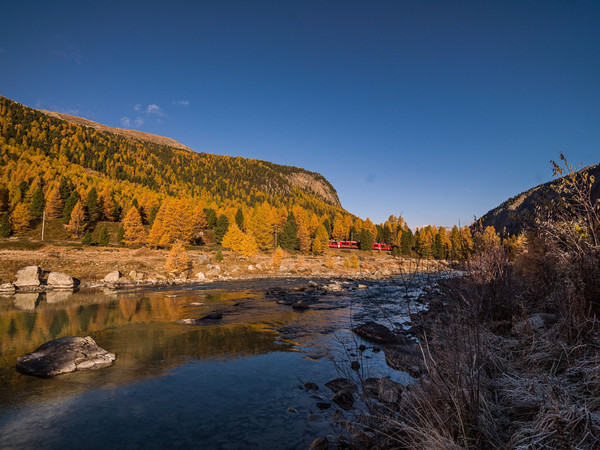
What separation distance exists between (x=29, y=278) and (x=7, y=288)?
298cm

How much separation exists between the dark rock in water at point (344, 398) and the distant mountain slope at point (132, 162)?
110168 mm

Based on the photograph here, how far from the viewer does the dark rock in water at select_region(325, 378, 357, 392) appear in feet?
26.5

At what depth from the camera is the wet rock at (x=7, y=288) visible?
2687cm

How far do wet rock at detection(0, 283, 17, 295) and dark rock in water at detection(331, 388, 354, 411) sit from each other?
3328 cm

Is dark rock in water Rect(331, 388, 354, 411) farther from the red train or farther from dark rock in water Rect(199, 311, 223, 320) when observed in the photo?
the red train

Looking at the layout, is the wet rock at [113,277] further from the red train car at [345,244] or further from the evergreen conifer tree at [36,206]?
the red train car at [345,244]

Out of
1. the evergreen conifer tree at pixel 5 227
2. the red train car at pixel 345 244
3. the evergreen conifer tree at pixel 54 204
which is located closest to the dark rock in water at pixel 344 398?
the evergreen conifer tree at pixel 5 227

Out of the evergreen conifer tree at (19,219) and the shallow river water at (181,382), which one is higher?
the evergreen conifer tree at (19,219)

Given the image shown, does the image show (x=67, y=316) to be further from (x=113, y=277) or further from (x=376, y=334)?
(x=113, y=277)

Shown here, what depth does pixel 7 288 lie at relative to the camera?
27.6 m

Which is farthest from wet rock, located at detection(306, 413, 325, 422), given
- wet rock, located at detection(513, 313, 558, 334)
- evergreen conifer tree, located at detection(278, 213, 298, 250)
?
evergreen conifer tree, located at detection(278, 213, 298, 250)

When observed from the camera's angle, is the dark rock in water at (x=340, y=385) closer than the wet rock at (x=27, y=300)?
Yes

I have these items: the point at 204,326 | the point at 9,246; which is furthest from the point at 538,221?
the point at 9,246

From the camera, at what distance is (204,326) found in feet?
52.5
